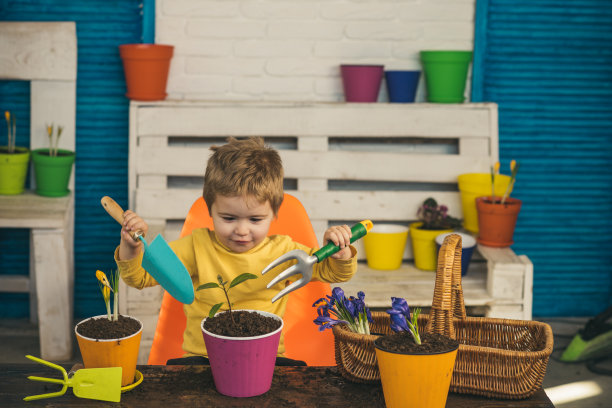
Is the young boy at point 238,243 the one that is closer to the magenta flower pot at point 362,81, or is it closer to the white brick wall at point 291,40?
the magenta flower pot at point 362,81

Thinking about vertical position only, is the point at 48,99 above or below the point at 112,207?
above

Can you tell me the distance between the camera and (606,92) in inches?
128

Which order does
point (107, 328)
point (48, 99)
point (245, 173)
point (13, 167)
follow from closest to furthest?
point (107, 328), point (245, 173), point (13, 167), point (48, 99)

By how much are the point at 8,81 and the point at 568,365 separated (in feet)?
8.71

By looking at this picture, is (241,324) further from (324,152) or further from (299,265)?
(324,152)

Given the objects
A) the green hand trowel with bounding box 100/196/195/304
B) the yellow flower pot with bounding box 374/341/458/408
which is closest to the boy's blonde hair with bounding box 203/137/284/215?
the green hand trowel with bounding box 100/196/195/304

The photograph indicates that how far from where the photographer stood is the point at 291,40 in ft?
10.0

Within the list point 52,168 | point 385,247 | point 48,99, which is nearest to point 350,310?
point 385,247

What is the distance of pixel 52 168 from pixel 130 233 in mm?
1712

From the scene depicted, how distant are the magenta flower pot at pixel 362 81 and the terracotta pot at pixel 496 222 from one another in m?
0.64

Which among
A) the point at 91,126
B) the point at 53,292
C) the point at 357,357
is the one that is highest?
the point at 91,126

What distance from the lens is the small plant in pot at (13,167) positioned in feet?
9.37

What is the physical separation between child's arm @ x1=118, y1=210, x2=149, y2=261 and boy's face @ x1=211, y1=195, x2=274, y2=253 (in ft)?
0.73

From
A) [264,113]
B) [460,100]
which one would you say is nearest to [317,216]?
[264,113]
